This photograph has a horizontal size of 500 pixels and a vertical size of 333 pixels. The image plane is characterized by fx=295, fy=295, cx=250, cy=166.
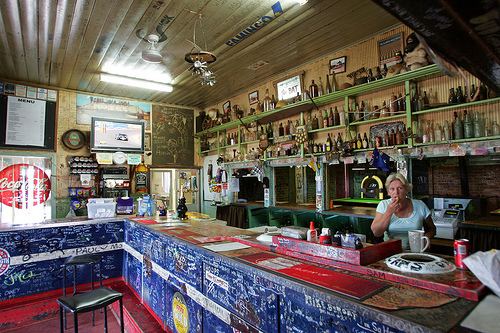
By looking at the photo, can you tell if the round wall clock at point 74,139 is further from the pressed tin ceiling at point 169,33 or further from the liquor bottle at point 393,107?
the liquor bottle at point 393,107

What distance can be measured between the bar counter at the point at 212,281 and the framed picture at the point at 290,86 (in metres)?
3.04

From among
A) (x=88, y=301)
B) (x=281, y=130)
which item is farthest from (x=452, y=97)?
(x=88, y=301)

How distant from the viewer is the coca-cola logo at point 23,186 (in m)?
5.89

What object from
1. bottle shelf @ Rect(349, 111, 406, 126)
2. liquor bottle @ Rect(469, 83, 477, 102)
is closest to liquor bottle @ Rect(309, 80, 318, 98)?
bottle shelf @ Rect(349, 111, 406, 126)

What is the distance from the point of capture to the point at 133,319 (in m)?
3.29

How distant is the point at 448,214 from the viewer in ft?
11.7

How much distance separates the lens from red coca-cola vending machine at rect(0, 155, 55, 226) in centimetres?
588

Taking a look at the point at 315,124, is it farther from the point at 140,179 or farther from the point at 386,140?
the point at 140,179

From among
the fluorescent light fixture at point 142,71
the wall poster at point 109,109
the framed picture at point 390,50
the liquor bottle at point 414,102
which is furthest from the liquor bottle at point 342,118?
the wall poster at point 109,109

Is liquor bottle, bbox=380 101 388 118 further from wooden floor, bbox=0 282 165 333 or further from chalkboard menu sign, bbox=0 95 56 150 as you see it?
chalkboard menu sign, bbox=0 95 56 150

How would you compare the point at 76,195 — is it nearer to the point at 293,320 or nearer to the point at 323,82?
the point at 323,82

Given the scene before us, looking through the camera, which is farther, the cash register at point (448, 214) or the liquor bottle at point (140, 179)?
the liquor bottle at point (140, 179)

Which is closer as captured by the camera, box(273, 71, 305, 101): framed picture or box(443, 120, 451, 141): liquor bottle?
box(443, 120, 451, 141): liquor bottle

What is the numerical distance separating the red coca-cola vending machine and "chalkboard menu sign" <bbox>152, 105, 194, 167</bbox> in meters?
2.33
